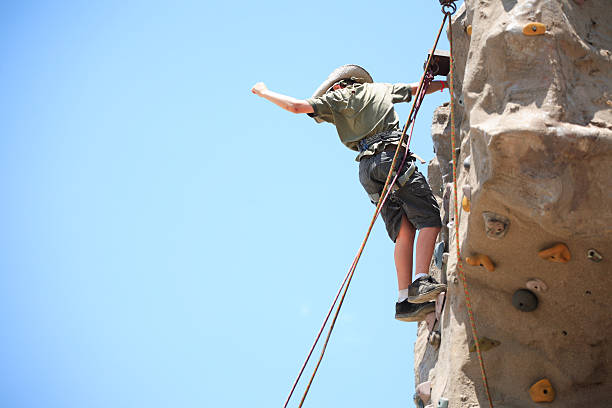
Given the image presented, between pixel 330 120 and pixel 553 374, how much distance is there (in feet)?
7.46

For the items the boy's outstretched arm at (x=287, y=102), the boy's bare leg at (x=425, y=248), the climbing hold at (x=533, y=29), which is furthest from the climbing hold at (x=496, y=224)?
the boy's outstretched arm at (x=287, y=102)

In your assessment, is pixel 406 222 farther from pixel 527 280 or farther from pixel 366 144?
pixel 527 280

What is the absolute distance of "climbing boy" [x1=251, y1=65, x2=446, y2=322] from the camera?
4.90 m

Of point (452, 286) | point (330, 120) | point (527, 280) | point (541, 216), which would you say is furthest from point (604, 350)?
point (330, 120)

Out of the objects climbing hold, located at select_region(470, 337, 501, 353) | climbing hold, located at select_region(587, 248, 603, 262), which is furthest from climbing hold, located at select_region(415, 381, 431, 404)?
climbing hold, located at select_region(587, 248, 603, 262)

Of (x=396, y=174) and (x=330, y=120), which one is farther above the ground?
(x=330, y=120)

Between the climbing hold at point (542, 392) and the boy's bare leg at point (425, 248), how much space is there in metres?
1.04

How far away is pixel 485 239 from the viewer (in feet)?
13.1

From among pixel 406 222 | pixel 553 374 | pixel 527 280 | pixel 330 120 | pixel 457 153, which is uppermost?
pixel 330 120

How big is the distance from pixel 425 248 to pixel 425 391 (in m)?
0.94

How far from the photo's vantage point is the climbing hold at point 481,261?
407cm

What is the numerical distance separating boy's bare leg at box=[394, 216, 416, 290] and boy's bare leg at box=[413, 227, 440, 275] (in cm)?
6

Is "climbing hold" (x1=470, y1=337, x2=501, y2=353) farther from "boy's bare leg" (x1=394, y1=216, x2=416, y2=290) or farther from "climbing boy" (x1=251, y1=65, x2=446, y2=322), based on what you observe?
"boy's bare leg" (x1=394, y1=216, x2=416, y2=290)

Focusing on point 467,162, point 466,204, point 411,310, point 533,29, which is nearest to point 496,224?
point 466,204
